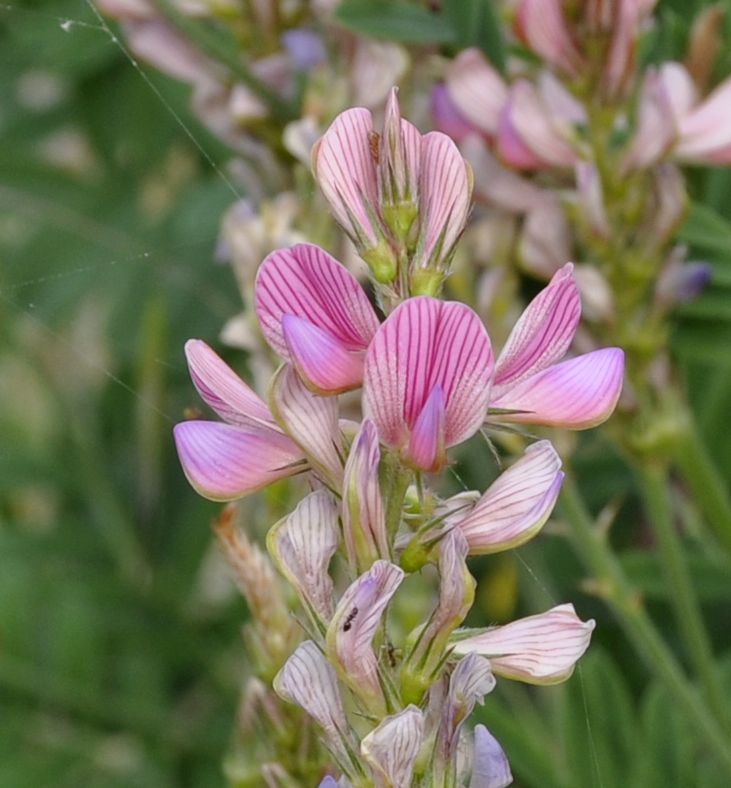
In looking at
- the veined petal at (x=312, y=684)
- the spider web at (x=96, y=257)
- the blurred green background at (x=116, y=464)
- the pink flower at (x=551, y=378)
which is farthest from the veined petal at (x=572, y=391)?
the spider web at (x=96, y=257)

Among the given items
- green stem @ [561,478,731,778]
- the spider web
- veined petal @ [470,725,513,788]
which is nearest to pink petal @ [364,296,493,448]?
veined petal @ [470,725,513,788]

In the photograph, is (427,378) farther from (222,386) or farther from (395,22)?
(395,22)

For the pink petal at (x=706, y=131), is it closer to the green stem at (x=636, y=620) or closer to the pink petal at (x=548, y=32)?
the pink petal at (x=548, y=32)

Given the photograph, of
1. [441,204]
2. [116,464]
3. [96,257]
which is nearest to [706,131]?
[441,204]

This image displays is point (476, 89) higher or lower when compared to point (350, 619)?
lower

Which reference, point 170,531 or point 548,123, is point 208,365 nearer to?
point 548,123

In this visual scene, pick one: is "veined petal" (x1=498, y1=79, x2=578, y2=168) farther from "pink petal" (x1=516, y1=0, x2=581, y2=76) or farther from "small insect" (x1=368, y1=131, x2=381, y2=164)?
"small insect" (x1=368, y1=131, x2=381, y2=164)
